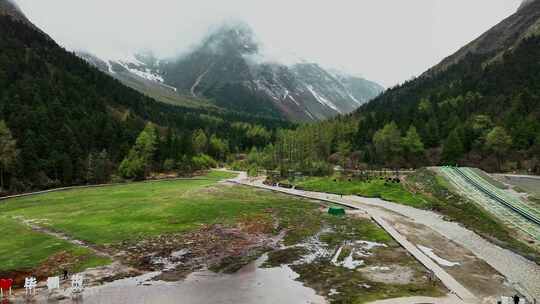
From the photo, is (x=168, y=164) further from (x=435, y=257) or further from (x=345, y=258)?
(x=435, y=257)

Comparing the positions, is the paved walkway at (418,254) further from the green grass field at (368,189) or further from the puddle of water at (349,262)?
the puddle of water at (349,262)

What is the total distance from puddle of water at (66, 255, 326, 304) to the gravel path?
24.8 metres

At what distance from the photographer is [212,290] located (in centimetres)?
4388

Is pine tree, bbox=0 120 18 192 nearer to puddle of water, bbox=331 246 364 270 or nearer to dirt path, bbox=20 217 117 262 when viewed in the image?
dirt path, bbox=20 217 117 262

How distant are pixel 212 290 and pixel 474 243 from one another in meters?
44.5

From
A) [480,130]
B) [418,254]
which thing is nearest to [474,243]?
[418,254]

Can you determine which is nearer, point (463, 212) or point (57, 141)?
point (463, 212)

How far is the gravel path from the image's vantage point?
48.0 meters

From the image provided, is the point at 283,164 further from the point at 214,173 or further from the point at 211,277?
the point at 211,277

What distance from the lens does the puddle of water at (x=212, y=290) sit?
40844 millimetres

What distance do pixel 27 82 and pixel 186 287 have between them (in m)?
179

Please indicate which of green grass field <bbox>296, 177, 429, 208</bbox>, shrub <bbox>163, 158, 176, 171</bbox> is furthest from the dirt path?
shrub <bbox>163, 158, 176, 171</bbox>

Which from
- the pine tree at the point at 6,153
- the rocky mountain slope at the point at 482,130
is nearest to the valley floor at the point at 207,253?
the pine tree at the point at 6,153

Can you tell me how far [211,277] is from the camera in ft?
159
